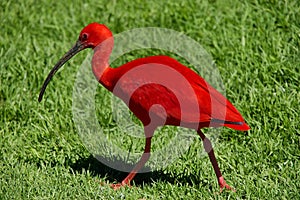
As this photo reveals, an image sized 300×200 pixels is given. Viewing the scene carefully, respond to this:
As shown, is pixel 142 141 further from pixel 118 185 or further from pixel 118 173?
pixel 118 185

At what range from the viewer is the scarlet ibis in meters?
4.99

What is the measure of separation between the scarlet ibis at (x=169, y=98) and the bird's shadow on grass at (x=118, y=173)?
0.16 m

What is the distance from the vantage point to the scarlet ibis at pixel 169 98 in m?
4.99

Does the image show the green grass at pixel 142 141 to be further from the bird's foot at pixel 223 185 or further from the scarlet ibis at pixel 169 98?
the scarlet ibis at pixel 169 98

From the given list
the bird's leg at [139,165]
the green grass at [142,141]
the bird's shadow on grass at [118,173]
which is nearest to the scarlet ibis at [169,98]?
the bird's leg at [139,165]

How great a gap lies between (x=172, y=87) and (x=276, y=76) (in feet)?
5.70

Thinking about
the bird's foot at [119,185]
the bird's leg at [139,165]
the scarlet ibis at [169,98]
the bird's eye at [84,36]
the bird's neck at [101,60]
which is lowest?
the bird's foot at [119,185]

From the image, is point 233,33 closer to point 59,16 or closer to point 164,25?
point 164,25

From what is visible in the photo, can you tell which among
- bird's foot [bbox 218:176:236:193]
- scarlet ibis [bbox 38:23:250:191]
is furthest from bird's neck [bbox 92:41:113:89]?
bird's foot [bbox 218:176:236:193]

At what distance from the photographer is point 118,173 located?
18.3 ft

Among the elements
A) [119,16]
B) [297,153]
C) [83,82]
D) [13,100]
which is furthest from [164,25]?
[297,153]

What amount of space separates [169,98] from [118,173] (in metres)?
0.84

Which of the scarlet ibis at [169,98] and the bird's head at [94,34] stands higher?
the bird's head at [94,34]

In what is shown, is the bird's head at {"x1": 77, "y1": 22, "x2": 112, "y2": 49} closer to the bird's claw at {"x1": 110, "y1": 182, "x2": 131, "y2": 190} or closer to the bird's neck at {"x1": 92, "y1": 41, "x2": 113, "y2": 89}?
the bird's neck at {"x1": 92, "y1": 41, "x2": 113, "y2": 89}
